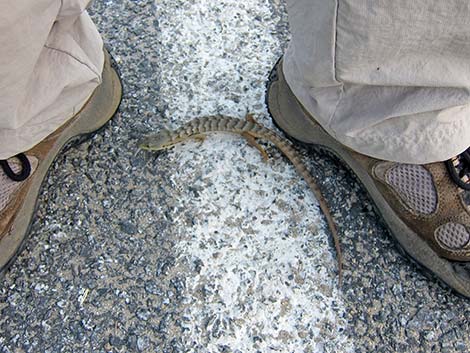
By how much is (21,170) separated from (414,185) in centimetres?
145

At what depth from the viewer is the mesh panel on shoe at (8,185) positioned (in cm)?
188

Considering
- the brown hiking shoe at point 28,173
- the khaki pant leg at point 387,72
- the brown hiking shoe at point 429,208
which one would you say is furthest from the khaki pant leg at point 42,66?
the brown hiking shoe at point 429,208

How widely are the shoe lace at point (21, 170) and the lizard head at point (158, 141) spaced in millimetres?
455

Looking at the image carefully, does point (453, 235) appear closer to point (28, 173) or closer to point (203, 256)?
point (203, 256)

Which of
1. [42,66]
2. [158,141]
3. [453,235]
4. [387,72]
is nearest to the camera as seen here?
[387,72]

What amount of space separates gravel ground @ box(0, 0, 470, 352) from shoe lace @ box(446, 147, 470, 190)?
→ 346mm

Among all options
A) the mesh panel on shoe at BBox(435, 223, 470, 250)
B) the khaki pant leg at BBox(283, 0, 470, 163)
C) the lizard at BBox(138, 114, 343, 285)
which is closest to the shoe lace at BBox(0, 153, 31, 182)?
the lizard at BBox(138, 114, 343, 285)

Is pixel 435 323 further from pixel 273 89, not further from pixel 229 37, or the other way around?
pixel 229 37

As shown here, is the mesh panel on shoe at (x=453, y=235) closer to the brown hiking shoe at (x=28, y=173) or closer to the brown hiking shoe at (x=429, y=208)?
the brown hiking shoe at (x=429, y=208)

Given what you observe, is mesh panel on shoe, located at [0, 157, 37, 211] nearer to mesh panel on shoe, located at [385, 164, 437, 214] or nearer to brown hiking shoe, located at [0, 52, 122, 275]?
brown hiking shoe, located at [0, 52, 122, 275]

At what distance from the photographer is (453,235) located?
1.87 meters

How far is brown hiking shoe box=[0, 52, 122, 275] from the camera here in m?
1.88

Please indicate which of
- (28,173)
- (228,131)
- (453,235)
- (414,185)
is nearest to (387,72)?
(414,185)

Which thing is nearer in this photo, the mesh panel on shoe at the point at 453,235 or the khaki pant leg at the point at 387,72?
the khaki pant leg at the point at 387,72
